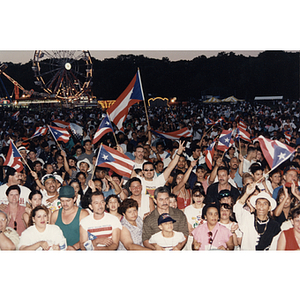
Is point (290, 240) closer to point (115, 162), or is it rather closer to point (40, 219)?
point (115, 162)

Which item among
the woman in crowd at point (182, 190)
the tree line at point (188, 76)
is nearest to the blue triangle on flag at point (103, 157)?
the woman in crowd at point (182, 190)

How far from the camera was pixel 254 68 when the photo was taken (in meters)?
39.9

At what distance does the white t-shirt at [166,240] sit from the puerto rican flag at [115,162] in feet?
4.65

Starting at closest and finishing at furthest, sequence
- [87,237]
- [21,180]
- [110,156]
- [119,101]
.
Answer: [87,237], [110,156], [21,180], [119,101]

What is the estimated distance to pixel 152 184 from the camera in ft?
21.8

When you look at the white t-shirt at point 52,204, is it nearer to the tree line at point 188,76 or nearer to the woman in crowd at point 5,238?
the woman in crowd at point 5,238

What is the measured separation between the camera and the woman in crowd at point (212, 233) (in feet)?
18.2

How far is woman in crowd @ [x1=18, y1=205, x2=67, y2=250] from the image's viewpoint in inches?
219

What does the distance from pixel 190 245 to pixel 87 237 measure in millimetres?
1508

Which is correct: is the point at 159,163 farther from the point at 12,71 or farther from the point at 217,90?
the point at 12,71

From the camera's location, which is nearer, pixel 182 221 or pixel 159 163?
pixel 182 221

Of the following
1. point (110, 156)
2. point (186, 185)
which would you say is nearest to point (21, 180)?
point (110, 156)

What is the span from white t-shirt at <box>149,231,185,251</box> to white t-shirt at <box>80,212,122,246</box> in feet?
1.69

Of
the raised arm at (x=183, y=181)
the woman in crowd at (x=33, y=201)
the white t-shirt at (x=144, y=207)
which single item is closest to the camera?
the woman in crowd at (x=33, y=201)
